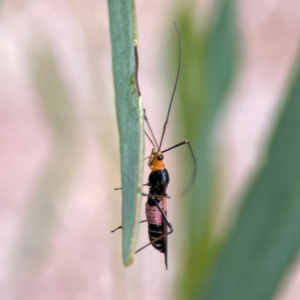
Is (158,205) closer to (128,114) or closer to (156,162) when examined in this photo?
(156,162)

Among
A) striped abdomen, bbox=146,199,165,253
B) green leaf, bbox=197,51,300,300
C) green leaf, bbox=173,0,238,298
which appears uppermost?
green leaf, bbox=173,0,238,298

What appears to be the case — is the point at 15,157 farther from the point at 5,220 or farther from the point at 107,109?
the point at 107,109

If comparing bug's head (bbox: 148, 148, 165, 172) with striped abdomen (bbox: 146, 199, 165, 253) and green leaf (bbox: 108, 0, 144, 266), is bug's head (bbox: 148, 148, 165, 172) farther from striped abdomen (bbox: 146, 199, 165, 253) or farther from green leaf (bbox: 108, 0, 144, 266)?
green leaf (bbox: 108, 0, 144, 266)

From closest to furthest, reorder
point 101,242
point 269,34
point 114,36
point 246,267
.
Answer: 1. point 114,36
2. point 246,267
3. point 101,242
4. point 269,34

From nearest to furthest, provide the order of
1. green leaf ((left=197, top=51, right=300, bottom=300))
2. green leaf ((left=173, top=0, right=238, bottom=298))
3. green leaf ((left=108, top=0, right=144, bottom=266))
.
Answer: green leaf ((left=108, top=0, right=144, bottom=266))
green leaf ((left=197, top=51, right=300, bottom=300))
green leaf ((left=173, top=0, right=238, bottom=298))

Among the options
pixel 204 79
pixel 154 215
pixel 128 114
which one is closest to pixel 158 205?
pixel 154 215

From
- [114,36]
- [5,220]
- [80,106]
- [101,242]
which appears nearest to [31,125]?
[5,220]

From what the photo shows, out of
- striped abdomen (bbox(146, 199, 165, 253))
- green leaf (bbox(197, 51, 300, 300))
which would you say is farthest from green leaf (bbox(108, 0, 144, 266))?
striped abdomen (bbox(146, 199, 165, 253))
